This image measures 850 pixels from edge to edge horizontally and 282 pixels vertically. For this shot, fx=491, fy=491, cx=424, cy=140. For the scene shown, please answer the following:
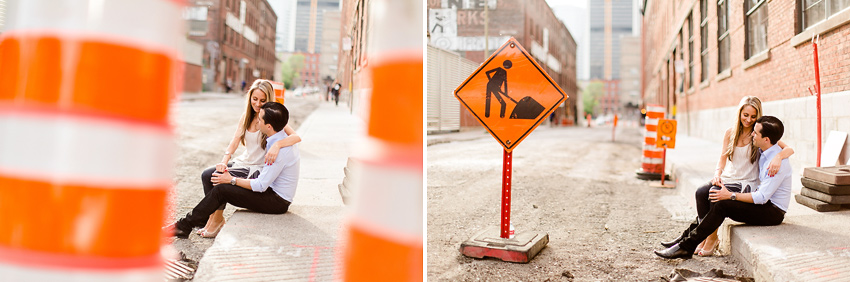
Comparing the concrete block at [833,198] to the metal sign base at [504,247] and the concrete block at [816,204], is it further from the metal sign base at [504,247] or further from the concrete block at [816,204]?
the metal sign base at [504,247]

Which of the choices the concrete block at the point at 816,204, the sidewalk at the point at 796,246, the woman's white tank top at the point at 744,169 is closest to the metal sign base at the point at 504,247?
the sidewalk at the point at 796,246

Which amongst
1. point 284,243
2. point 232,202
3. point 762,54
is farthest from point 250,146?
point 762,54

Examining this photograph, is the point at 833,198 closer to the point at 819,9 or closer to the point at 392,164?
the point at 819,9

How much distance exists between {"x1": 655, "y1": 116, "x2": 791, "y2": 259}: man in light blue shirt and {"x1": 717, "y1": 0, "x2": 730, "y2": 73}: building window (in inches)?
174

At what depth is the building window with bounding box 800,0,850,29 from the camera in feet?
16.7

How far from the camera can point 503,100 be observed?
3619mm

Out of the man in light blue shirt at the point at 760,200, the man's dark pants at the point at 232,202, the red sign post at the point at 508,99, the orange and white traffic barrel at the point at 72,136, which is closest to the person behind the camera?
the orange and white traffic barrel at the point at 72,136

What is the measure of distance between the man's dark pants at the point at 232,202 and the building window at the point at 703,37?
6.20m

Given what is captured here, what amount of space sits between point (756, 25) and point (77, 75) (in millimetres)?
7799

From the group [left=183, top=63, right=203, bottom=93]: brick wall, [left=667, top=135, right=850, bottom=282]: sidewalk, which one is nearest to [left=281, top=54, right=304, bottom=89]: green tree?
[left=667, top=135, right=850, bottom=282]: sidewalk

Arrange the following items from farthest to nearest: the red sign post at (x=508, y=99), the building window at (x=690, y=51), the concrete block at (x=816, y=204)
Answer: the building window at (x=690, y=51)
the concrete block at (x=816, y=204)
the red sign post at (x=508, y=99)

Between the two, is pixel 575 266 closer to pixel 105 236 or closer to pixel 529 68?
pixel 529 68

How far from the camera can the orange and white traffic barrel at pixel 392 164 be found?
0.92 metres

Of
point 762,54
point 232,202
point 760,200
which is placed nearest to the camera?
point 760,200
